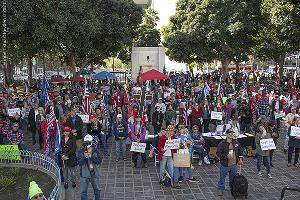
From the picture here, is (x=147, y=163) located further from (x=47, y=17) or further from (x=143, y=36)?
(x=143, y=36)

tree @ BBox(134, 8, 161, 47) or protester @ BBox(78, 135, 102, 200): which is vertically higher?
tree @ BBox(134, 8, 161, 47)

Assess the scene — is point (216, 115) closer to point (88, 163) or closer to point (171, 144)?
point (171, 144)

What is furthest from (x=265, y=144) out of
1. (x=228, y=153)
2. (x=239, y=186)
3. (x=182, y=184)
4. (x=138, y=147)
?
(x=138, y=147)

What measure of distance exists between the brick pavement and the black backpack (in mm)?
292

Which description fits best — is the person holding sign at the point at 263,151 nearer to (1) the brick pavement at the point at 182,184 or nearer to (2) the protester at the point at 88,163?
(1) the brick pavement at the point at 182,184

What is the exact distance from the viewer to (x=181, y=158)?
34.1 feet

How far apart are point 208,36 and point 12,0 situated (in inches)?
899

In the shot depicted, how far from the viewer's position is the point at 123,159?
1327cm

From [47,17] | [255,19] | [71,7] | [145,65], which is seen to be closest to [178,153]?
[47,17]

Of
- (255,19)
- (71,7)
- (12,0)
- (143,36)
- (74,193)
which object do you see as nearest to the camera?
(74,193)

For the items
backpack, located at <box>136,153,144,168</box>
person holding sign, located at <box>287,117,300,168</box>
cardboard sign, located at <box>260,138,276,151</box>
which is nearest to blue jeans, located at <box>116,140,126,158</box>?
backpack, located at <box>136,153,144,168</box>

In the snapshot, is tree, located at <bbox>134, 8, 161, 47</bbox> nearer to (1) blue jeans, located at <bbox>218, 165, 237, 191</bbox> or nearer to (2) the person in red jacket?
(2) the person in red jacket

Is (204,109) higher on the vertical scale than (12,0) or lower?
lower

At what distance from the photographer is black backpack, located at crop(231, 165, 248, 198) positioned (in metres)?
9.52
